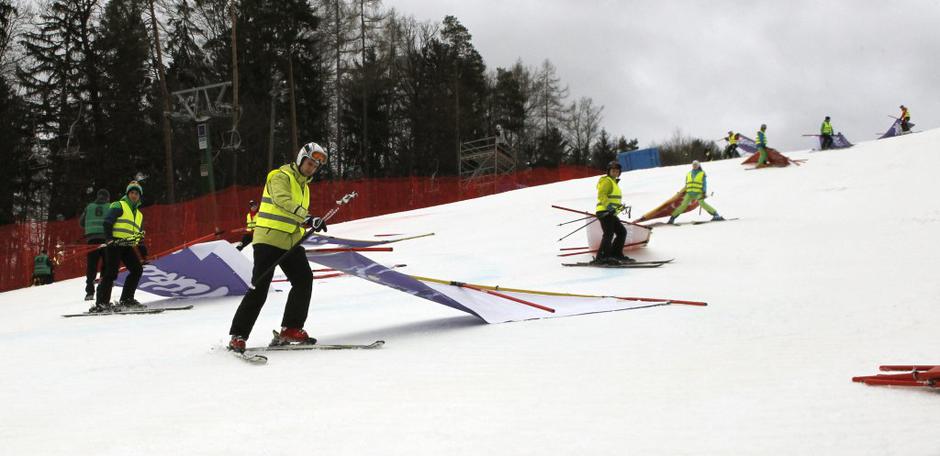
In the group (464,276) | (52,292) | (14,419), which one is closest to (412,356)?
(14,419)

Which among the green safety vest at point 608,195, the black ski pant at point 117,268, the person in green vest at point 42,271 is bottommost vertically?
the person in green vest at point 42,271

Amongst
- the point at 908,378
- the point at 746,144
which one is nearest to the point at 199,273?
the point at 908,378

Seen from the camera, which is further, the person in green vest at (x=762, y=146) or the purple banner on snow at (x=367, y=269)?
the person in green vest at (x=762, y=146)

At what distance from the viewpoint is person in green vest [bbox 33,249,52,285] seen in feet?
54.6

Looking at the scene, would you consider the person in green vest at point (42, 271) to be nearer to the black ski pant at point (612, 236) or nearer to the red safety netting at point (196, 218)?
the red safety netting at point (196, 218)

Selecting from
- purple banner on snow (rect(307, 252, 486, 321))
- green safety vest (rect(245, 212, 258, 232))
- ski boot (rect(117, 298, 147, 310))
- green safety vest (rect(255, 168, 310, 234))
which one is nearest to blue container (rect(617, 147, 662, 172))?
green safety vest (rect(245, 212, 258, 232))

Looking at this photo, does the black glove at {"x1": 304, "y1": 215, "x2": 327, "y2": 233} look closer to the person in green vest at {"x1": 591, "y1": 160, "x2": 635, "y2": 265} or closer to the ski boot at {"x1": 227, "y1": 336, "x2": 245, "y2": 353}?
the ski boot at {"x1": 227, "y1": 336, "x2": 245, "y2": 353}

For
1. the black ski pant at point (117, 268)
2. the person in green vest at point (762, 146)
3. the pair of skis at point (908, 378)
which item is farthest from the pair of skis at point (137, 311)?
the person in green vest at point (762, 146)

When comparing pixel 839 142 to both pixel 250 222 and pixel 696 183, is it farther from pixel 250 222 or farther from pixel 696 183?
pixel 250 222

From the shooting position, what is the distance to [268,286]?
4.90 m

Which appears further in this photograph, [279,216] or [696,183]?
[696,183]

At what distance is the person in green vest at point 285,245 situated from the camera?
16.0 ft

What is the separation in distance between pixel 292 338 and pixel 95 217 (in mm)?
6225

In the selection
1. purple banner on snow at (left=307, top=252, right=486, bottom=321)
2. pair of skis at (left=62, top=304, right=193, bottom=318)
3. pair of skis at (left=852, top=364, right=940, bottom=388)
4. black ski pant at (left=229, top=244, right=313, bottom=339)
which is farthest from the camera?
pair of skis at (left=62, top=304, right=193, bottom=318)
